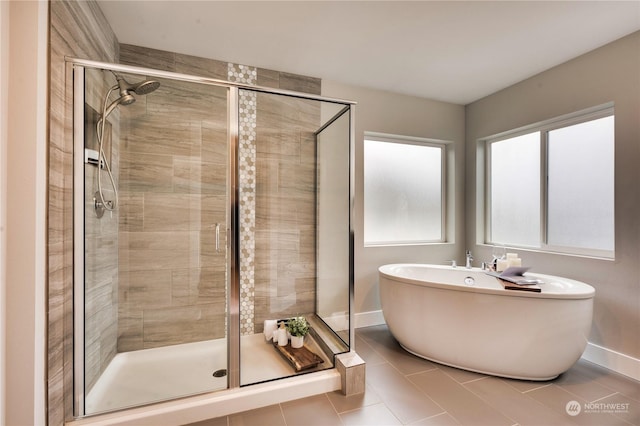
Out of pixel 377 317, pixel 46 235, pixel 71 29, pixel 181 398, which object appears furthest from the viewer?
pixel 377 317

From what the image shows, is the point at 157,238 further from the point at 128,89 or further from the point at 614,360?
the point at 614,360

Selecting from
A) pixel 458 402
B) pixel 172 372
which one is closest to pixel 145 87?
pixel 172 372

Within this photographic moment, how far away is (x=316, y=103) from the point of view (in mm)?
2152

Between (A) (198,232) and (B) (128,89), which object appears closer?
(B) (128,89)

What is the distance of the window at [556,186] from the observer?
243 centimetres

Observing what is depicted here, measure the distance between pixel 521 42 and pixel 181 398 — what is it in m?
3.41

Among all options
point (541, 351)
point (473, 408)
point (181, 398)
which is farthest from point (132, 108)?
point (541, 351)

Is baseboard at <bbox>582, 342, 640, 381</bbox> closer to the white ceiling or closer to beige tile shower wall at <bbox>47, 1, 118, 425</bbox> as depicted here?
the white ceiling

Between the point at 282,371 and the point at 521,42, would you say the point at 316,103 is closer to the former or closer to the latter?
the point at 521,42

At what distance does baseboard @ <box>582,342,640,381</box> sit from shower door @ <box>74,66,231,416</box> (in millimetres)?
2840

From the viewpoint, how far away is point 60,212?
4.76ft

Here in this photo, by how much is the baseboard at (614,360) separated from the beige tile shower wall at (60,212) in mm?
3600

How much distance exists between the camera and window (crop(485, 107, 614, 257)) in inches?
95.7

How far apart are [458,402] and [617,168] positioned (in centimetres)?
213
